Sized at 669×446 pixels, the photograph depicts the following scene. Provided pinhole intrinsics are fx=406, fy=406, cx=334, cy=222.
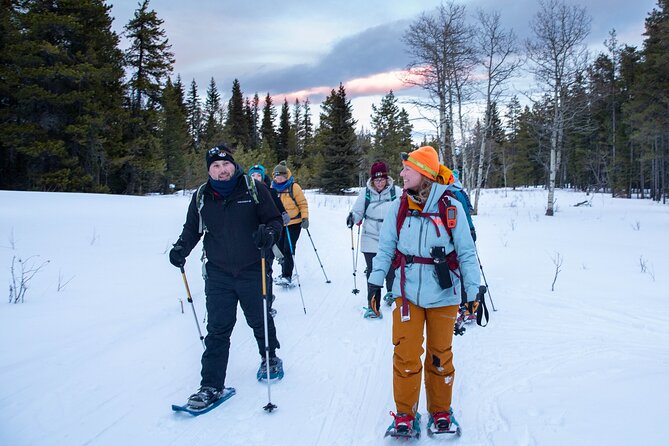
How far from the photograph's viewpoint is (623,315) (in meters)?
5.96

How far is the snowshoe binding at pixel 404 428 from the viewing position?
308 cm

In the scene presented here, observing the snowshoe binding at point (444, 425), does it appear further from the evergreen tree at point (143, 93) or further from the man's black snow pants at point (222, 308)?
the evergreen tree at point (143, 93)

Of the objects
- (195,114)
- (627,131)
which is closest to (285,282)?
(627,131)

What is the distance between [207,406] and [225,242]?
1454 millimetres

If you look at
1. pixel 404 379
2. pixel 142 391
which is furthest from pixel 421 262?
pixel 142 391

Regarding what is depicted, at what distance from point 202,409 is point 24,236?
328 inches

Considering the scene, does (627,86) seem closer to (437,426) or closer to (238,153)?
(238,153)

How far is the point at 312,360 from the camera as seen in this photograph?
4676mm

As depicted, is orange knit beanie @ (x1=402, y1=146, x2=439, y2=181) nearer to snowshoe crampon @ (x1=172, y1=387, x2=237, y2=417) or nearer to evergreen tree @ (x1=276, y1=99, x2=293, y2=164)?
snowshoe crampon @ (x1=172, y1=387, x2=237, y2=417)

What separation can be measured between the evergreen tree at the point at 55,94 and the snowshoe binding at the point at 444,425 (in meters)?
23.9

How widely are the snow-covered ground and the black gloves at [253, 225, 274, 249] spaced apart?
57.6 inches

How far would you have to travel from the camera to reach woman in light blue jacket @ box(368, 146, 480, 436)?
3.11 meters

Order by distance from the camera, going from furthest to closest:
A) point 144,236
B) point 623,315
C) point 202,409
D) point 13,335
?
point 144,236 < point 623,315 < point 13,335 < point 202,409

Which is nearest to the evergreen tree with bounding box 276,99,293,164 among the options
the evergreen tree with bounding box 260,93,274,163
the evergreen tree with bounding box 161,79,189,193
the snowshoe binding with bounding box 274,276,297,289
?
the evergreen tree with bounding box 260,93,274,163
